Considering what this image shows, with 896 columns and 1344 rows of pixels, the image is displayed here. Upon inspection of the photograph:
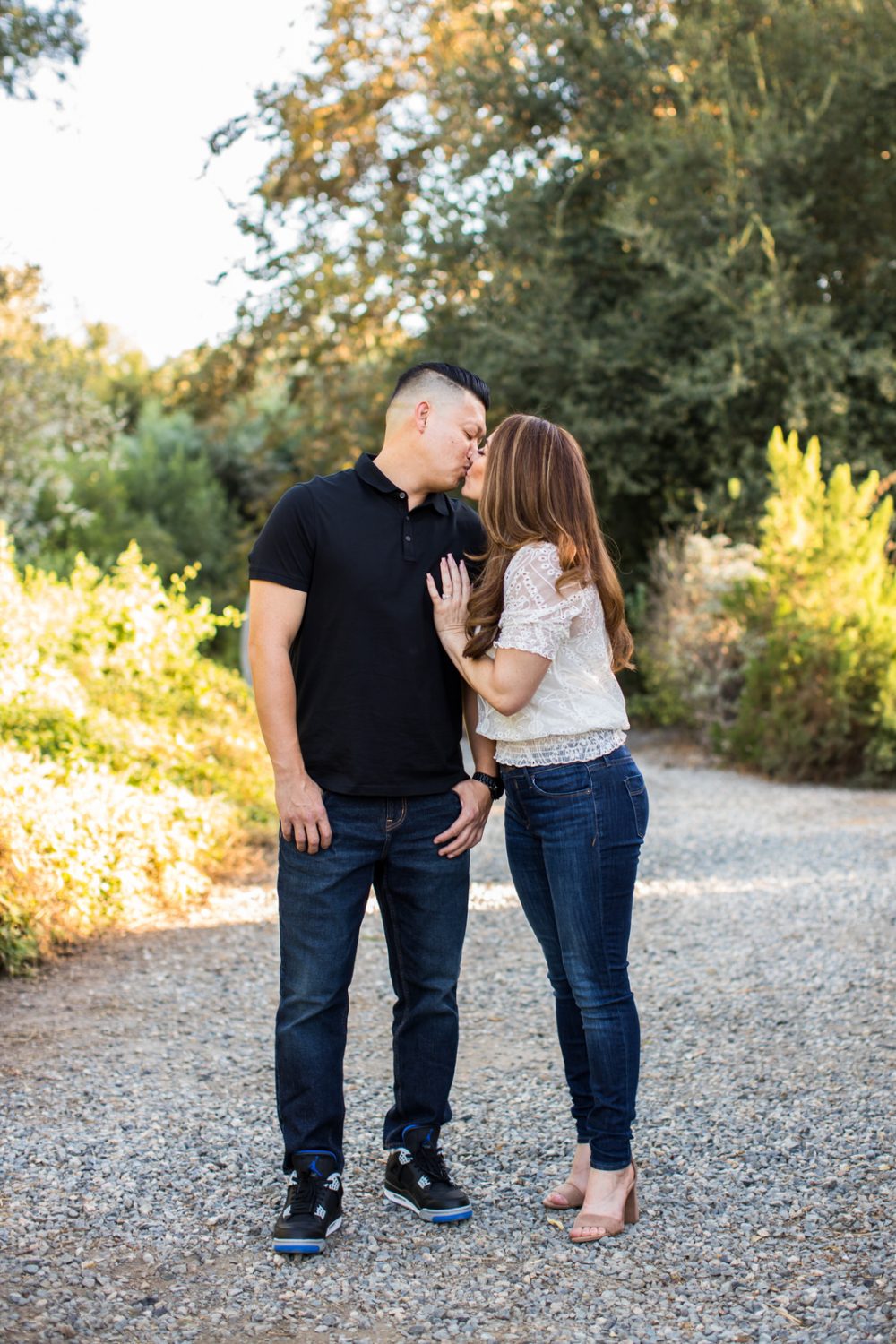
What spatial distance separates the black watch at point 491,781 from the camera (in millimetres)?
2795

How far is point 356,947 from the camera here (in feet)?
8.74

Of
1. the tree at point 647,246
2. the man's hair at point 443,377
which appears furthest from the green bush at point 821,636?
the man's hair at point 443,377

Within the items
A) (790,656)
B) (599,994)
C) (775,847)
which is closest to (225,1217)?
(599,994)

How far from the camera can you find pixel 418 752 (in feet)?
8.79

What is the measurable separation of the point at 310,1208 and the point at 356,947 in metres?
0.54

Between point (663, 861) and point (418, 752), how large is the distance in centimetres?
407

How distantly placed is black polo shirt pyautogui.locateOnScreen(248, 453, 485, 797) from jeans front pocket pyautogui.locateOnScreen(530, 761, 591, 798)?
24cm

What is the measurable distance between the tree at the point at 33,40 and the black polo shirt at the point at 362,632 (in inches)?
376

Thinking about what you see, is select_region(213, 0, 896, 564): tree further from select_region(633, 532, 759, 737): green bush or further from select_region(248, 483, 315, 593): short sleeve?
select_region(248, 483, 315, 593): short sleeve

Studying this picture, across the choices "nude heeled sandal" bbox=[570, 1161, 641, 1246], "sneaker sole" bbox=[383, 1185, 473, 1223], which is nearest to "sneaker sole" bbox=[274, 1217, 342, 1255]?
Answer: "sneaker sole" bbox=[383, 1185, 473, 1223]

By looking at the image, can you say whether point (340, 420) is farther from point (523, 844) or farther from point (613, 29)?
point (523, 844)

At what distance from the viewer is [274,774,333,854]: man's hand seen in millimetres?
2594

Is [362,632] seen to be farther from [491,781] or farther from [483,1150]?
[483,1150]

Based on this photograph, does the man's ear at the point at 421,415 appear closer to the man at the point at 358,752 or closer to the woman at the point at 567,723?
the man at the point at 358,752
